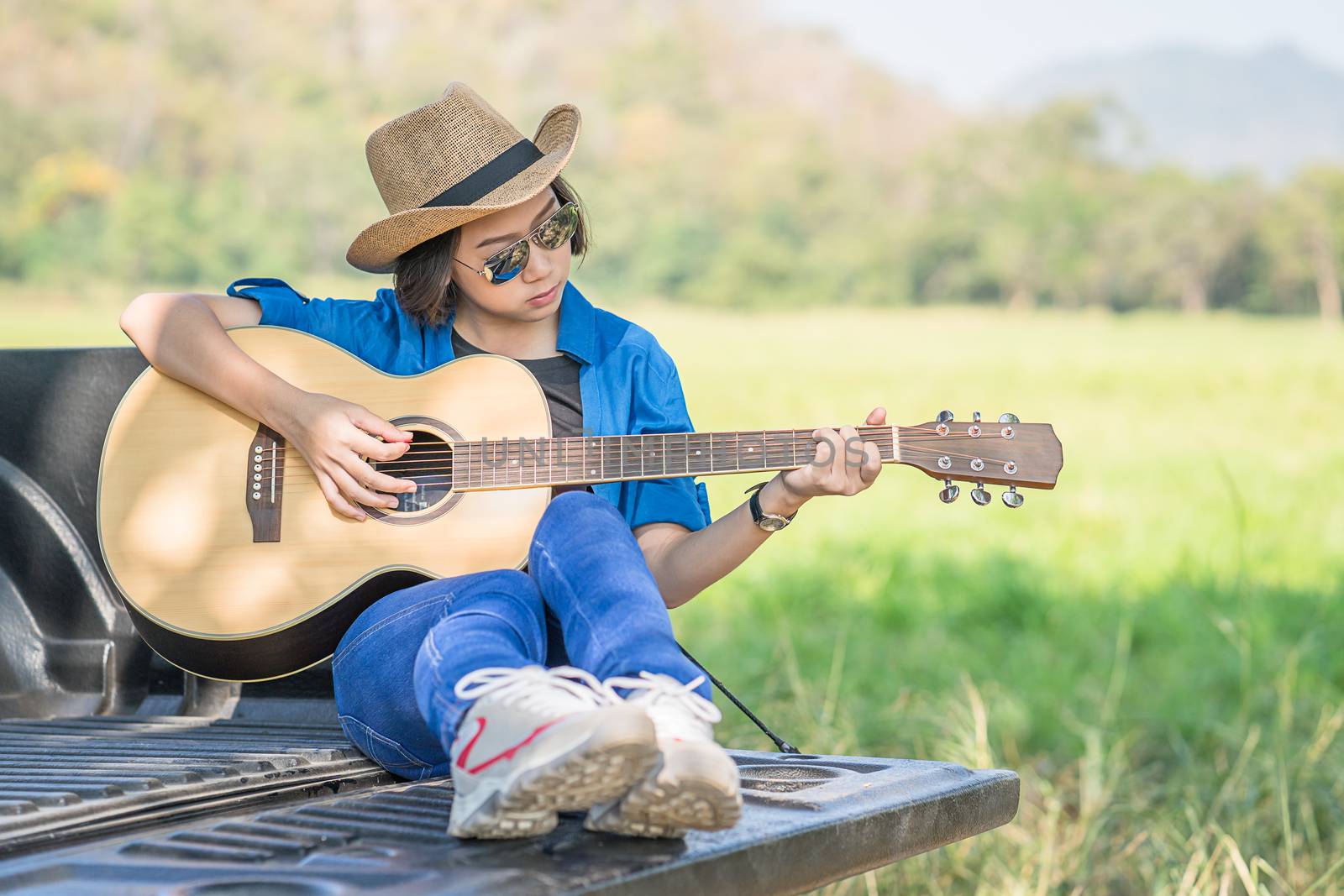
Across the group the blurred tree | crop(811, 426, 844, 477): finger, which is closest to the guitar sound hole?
crop(811, 426, 844, 477): finger

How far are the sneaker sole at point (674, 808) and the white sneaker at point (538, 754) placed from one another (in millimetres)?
24

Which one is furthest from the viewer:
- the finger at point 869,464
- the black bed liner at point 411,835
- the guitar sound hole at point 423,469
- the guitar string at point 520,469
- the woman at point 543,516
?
the guitar sound hole at point 423,469

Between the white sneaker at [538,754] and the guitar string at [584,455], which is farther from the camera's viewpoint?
the guitar string at [584,455]

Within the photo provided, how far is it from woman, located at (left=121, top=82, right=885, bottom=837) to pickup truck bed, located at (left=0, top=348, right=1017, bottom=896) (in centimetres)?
9

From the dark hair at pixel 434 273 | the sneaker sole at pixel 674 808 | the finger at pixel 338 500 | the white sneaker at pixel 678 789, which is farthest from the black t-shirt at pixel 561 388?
the sneaker sole at pixel 674 808

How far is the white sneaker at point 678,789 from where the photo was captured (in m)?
1.67

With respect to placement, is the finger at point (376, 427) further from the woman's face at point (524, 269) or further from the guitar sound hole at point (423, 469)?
the woman's face at point (524, 269)

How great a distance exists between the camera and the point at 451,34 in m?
43.6

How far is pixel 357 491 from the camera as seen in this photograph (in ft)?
8.43

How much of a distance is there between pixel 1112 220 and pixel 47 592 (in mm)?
29707

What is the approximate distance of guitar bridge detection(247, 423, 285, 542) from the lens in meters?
2.66

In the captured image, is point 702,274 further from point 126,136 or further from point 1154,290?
point 126,136

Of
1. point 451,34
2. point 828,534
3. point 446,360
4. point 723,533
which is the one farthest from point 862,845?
point 451,34

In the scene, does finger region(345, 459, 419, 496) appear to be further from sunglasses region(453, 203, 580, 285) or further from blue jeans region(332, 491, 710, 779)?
sunglasses region(453, 203, 580, 285)
